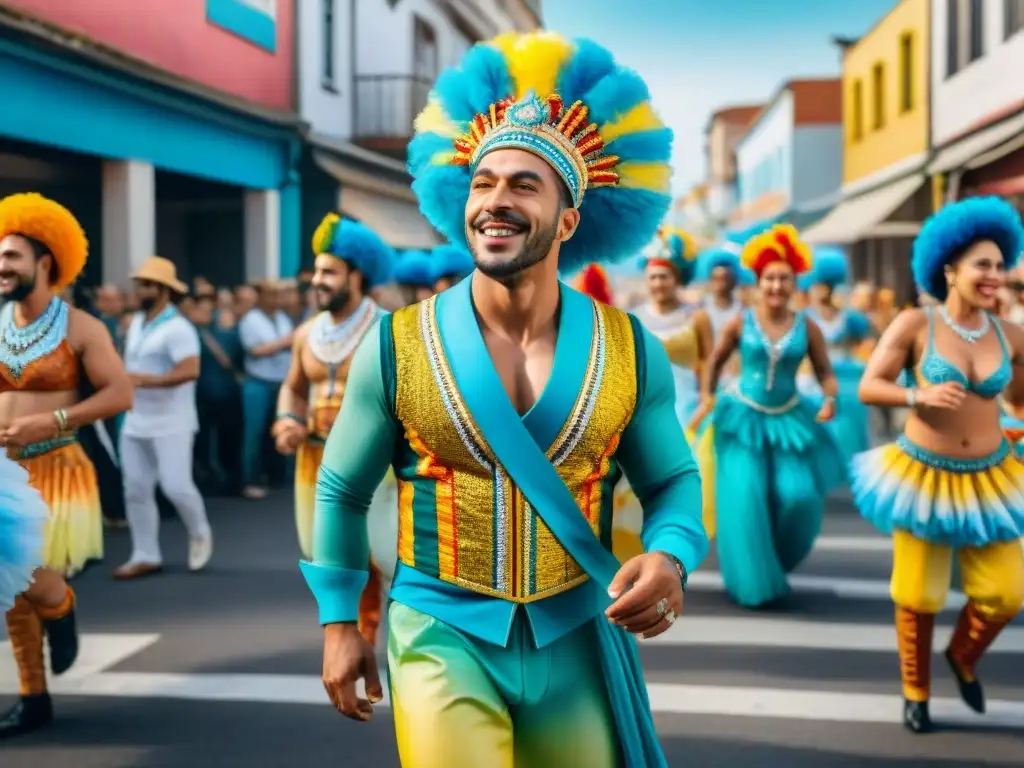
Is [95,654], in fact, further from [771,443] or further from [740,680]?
[771,443]

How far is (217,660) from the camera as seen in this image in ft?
21.2

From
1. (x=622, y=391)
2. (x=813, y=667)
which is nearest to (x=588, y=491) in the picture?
(x=622, y=391)

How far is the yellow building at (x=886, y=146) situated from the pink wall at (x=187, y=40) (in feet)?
38.7

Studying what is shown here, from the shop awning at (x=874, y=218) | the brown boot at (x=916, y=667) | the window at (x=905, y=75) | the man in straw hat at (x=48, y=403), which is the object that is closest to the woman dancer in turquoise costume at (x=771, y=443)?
the brown boot at (x=916, y=667)

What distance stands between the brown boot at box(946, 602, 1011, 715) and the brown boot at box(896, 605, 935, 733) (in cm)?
17

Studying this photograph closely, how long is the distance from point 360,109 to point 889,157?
14.5 metres

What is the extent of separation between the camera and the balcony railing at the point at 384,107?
21953 mm

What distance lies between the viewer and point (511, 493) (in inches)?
111

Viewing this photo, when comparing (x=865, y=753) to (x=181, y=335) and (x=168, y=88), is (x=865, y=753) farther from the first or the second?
(x=168, y=88)

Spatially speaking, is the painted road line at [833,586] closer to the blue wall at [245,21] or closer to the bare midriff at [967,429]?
the bare midriff at [967,429]

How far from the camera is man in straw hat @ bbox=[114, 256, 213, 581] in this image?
341 inches

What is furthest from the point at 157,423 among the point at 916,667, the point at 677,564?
the point at 677,564

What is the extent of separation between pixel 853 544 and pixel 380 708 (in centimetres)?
525

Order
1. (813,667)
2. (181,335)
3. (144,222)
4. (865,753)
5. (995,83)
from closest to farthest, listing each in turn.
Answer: (865,753), (813,667), (181,335), (144,222), (995,83)
